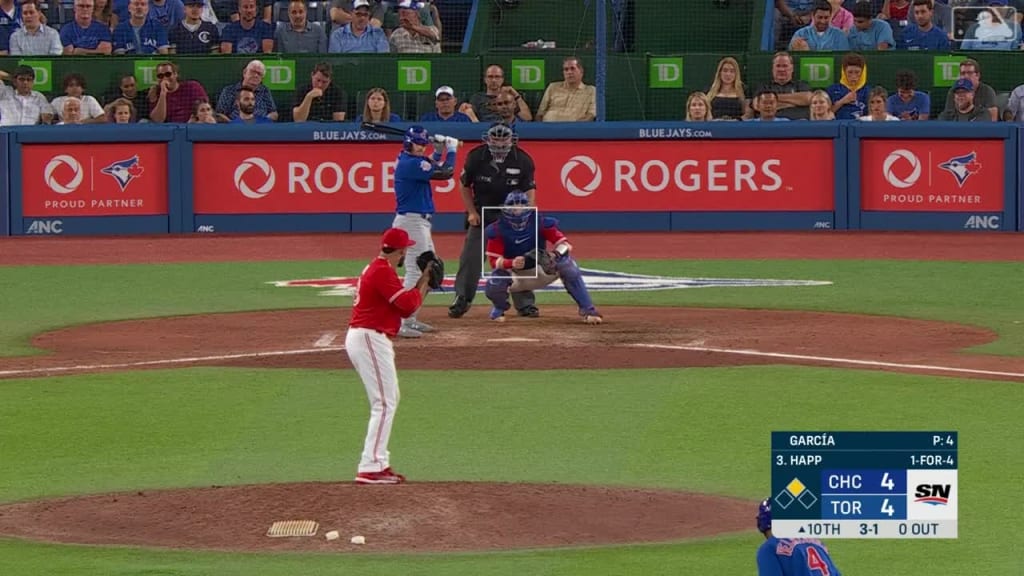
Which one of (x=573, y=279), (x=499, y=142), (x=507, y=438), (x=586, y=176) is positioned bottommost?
(x=507, y=438)

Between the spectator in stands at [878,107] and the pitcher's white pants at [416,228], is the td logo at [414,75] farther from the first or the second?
the pitcher's white pants at [416,228]

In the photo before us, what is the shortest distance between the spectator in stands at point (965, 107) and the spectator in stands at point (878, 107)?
2.40 ft

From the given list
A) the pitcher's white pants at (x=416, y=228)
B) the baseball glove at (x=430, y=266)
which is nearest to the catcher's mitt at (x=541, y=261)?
the pitcher's white pants at (x=416, y=228)

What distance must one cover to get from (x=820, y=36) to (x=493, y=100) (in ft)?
14.9

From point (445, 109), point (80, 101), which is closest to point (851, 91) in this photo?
point (445, 109)

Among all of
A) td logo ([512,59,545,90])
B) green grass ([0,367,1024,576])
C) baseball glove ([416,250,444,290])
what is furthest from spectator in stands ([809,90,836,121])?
baseball glove ([416,250,444,290])

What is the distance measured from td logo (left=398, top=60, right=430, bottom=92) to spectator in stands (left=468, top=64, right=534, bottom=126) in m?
0.67

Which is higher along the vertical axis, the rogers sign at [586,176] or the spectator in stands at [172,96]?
the spectator in stands at [172,96]

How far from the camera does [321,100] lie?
24.1 metres

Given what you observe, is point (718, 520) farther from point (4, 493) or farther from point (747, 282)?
point (747, 282)

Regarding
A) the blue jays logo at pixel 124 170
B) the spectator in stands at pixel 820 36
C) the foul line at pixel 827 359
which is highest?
the spectator in stands at pixel 820 36

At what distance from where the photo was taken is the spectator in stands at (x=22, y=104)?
23.8 meters

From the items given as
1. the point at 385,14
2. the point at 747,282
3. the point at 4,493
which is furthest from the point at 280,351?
the point at 385,14

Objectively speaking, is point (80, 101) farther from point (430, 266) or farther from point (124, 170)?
point (430, 266)
